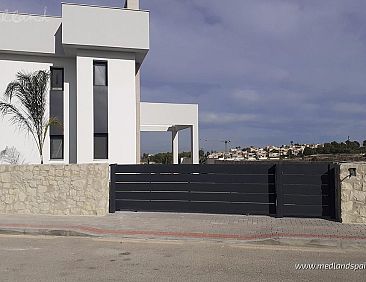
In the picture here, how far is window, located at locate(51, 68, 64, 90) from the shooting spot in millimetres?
22453

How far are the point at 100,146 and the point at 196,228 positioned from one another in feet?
38.4

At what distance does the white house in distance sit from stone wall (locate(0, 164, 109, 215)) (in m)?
7.32

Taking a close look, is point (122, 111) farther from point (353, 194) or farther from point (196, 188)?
point (353, 194)

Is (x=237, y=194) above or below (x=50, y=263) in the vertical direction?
above

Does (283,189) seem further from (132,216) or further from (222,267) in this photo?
(222,267)

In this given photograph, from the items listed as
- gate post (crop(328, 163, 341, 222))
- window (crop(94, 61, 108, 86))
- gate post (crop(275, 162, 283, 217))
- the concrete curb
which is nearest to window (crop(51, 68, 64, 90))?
window (crop(94, 61, 108, 86))

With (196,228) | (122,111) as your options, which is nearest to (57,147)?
(122,111)

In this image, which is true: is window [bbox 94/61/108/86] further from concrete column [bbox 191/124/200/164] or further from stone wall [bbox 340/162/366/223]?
stone wall [bbox 340/162/366/223]

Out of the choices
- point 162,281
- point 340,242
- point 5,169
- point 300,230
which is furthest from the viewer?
point 5,169

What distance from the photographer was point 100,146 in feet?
70.3

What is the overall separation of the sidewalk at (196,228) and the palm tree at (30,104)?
29.1 ft

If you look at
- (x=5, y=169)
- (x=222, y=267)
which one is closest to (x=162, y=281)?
(x=222, y=267)

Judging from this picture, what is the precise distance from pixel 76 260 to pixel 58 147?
49.5 ft

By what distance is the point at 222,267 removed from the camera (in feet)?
24.3
